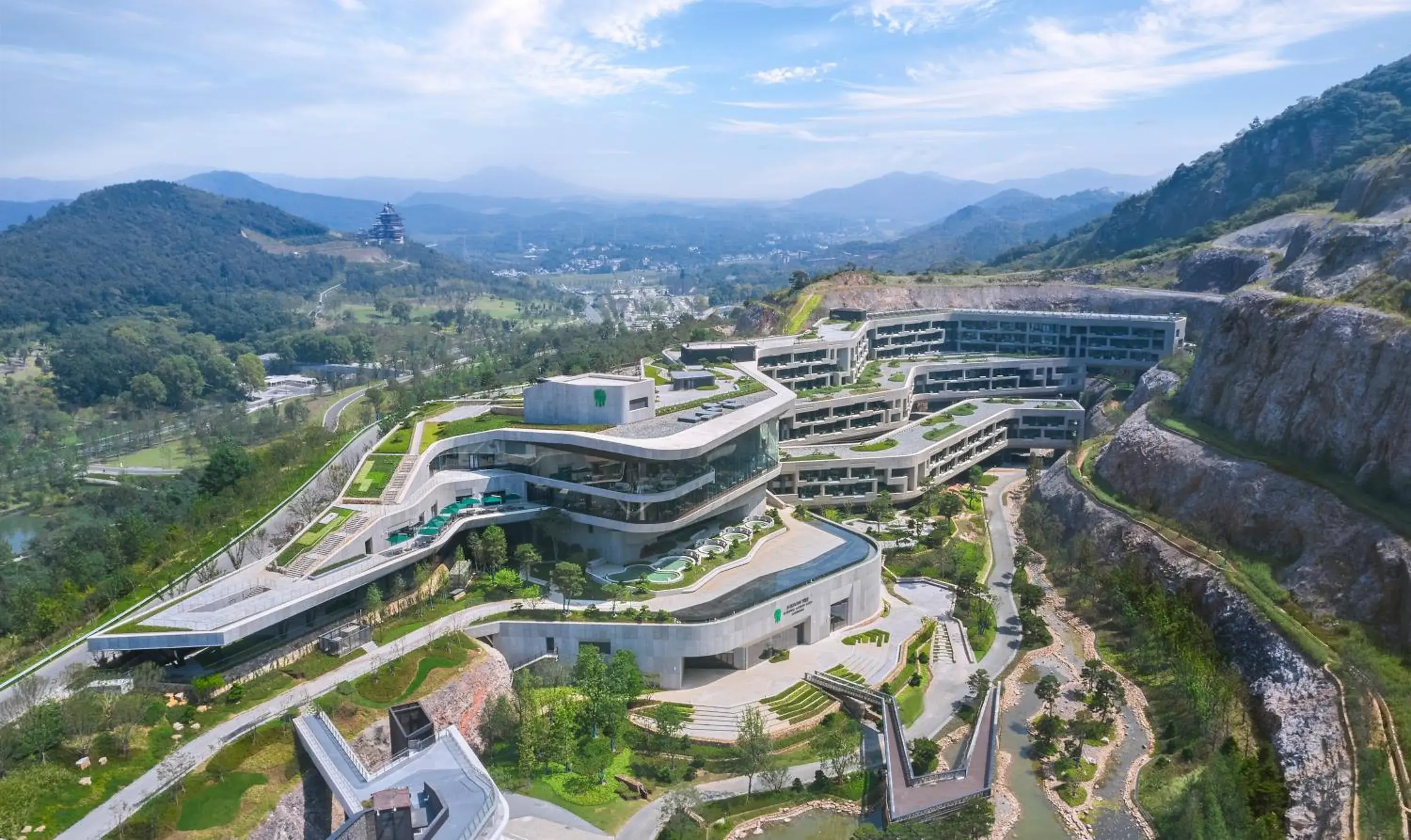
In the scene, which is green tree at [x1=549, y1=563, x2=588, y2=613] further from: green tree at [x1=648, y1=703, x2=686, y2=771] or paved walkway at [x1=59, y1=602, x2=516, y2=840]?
green tree at [x1=648, y1=703, x2=686, y2=771]

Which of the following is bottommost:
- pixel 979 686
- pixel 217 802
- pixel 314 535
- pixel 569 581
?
pixel 979 686

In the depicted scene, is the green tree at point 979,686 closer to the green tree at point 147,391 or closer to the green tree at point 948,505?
the green tree at point 948,505

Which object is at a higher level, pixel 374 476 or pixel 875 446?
pixel 374 476

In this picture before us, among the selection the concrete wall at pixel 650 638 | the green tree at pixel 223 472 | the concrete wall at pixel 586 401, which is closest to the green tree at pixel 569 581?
the concrete wall at pixel 650 638

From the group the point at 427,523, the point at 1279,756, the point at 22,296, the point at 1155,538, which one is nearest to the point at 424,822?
the point at 427,523

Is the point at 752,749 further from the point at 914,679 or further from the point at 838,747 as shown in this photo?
the point at 914,679

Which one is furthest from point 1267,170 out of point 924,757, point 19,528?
point 19,528

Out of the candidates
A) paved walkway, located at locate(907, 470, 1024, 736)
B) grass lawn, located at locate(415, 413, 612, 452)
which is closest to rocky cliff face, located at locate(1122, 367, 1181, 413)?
paved walkway, located at locate(907, 470, 1024, 736)
